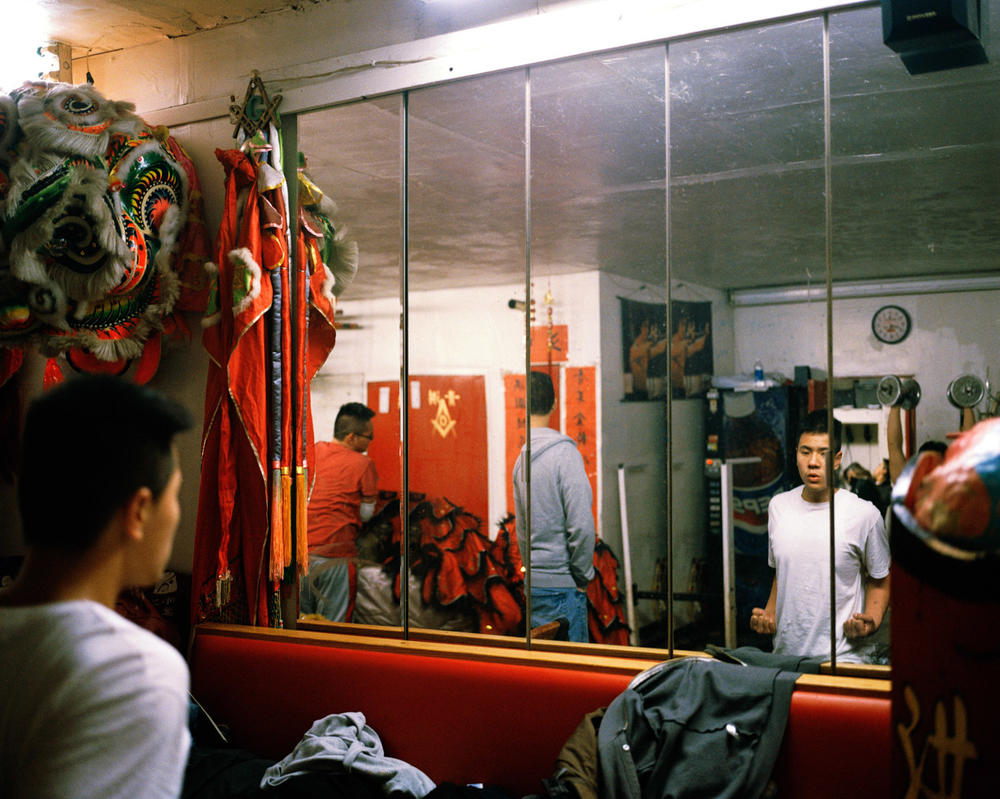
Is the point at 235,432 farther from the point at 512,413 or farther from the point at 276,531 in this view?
the point at 512,413

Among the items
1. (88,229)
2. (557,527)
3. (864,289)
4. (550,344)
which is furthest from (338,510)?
(864,289)

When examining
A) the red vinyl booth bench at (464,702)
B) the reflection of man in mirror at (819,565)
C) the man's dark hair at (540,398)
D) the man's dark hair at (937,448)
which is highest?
the man's dark hair at (540,398)

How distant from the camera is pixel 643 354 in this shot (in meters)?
7.24

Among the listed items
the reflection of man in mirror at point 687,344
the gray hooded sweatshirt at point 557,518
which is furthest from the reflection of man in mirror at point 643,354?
the gray hooded sweatshirt at point 557,518

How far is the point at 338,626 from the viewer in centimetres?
318

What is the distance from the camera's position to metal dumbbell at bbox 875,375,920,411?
4.51m

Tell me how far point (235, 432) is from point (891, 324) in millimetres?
4095

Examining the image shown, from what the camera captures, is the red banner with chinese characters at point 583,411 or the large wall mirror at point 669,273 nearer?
the large wall mirror at point 669,273

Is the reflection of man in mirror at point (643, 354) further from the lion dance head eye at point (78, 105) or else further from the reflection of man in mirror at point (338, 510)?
the lion dance head eye at point (78, 105)

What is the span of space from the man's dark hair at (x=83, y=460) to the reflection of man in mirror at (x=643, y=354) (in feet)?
20.3

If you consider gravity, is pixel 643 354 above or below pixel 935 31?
below

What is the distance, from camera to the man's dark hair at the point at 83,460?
3.45 feet

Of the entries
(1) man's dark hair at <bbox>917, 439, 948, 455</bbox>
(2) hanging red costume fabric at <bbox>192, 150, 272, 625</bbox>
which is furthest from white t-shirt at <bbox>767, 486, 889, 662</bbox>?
(2) hanging red costume fabric at <bbox>192, 150, 272, 625</bbox>

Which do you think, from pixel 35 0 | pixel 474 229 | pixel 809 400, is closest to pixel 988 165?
pixel 809 400
